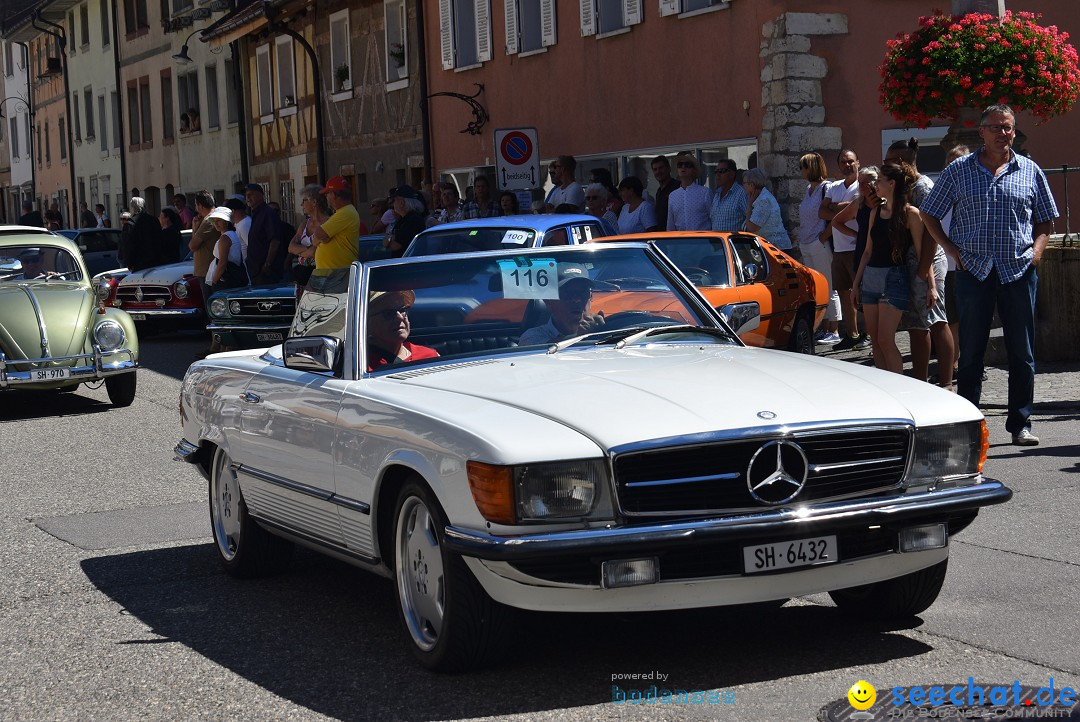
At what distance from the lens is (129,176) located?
5347cm

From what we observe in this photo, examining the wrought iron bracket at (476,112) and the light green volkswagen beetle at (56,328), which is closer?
the light green volkswagen beetle at (56,328)

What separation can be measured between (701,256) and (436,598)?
30.6ft

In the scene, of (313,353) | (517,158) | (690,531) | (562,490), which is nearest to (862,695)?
(690,531)

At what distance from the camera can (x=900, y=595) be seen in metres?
5.78

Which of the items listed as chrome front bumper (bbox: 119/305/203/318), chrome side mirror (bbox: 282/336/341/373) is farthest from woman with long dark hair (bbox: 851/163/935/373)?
chrome front bumper (bbox: 119/305/203/318)

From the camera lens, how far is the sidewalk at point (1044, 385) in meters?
12.1

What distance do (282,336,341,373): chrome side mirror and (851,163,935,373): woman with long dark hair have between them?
554 centimetres

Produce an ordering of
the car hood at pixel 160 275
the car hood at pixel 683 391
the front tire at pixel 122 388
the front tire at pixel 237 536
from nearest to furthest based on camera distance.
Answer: the car hood at pixel 683 391, the front tire at pixel 237 536, the front tire at pixel 122 388, the car hood at pixel 160 275

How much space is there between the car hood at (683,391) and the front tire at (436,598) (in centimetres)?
46

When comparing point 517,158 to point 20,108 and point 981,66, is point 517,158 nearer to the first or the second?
point 981,66

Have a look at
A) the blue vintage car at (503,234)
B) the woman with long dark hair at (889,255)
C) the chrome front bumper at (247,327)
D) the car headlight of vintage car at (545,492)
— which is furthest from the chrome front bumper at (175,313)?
the car headlight of vintage car at (545,492)

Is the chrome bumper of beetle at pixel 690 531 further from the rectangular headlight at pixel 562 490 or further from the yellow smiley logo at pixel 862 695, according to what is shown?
the yellow smiley logo at pixel 862 695

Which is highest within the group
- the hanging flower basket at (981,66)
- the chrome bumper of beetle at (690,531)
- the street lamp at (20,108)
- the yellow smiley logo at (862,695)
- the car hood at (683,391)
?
the street lamp at (20,108)

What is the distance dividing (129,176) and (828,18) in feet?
123
